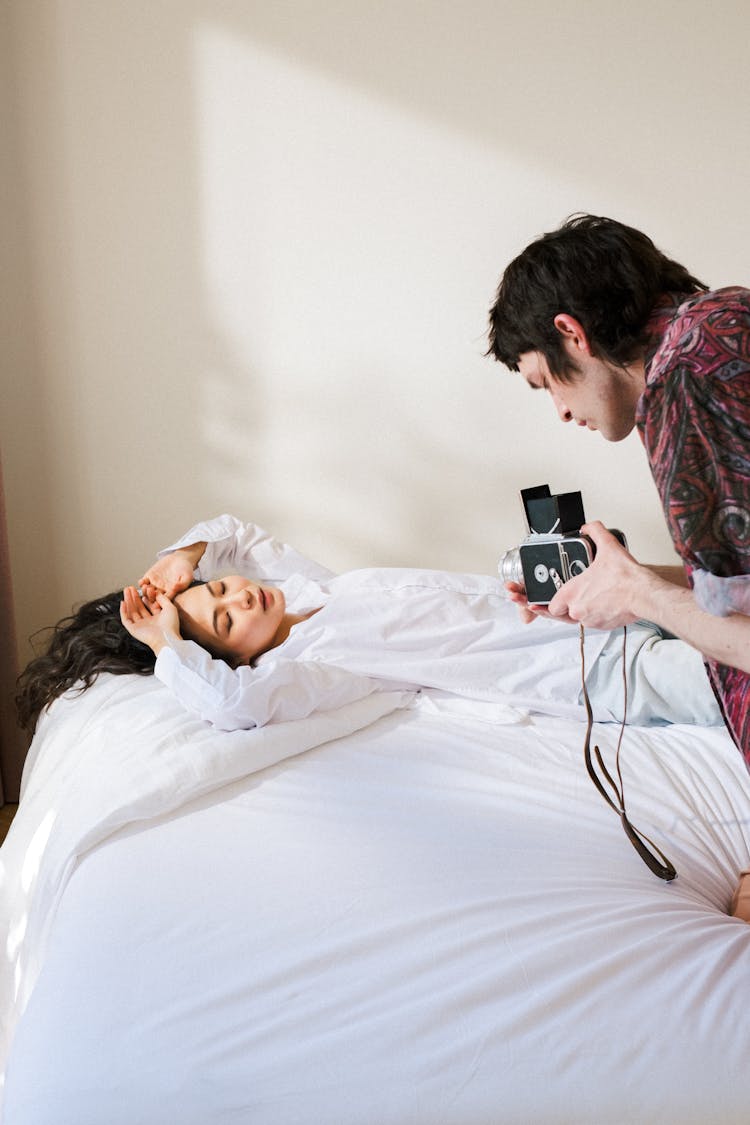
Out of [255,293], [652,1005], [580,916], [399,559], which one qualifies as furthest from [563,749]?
[255,293]

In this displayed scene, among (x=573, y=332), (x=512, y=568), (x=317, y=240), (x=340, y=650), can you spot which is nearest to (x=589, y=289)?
(x=573, y=332)

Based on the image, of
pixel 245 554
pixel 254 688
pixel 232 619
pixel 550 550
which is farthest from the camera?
pixel 245 554

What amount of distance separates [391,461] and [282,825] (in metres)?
1.56

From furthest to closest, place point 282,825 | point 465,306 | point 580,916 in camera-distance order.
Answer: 1. point 465,306
2. point 282,825
3. point 580,916

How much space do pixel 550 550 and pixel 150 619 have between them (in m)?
1.05

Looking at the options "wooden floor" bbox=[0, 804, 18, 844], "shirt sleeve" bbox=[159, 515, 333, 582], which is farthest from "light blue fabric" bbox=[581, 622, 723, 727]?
"wooden floor" bbox=[0, 804, 18, 844]

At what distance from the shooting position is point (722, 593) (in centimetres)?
87

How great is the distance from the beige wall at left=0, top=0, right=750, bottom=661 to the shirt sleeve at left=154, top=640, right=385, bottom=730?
3.59 feet

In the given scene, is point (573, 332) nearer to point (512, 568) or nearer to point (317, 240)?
point (512, 568)

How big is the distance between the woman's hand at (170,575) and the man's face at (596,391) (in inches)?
46.3

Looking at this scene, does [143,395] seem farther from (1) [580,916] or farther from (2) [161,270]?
(1) [580,916]

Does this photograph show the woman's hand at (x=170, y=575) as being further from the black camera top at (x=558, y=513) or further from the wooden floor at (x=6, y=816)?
the black camera top at (x=558, y=513)

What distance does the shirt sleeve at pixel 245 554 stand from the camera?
7.54 ft

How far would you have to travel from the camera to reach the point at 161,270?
272 cm
